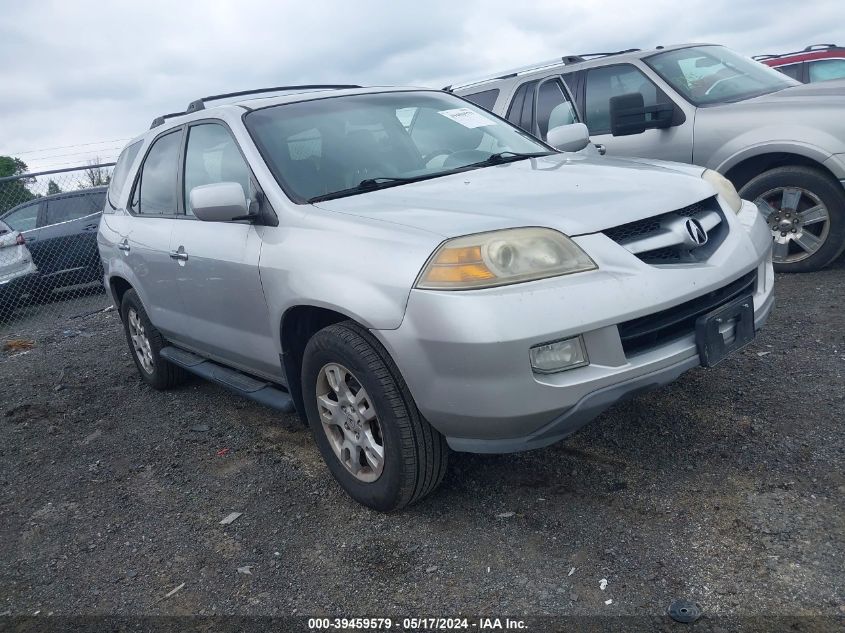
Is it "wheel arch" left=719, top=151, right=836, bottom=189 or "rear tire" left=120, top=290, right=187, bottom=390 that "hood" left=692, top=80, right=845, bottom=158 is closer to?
"wheel arch" left=719, top=151, right=836, bottom=189

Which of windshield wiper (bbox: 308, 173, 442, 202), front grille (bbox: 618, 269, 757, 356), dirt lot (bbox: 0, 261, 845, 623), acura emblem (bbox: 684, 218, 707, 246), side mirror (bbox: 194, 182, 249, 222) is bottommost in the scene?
dirt lot (bbox: 0, 261, 845, 623)

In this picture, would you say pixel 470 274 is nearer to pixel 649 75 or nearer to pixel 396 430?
pixel 396 430

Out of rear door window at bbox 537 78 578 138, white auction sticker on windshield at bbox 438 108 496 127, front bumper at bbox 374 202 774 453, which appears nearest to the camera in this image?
front bumper at bbox 374 202 774 453

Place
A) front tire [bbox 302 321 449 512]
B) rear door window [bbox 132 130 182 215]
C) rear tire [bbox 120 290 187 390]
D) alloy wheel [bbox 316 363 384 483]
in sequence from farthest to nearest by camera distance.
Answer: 1. rear tire [bbox 120 290 187 390]
2. rear door window [bbox 132 130 182 215]
3. alloy wheel [bbox 316 363 384 483]
4. front tire [bbox 302 321 449 512]

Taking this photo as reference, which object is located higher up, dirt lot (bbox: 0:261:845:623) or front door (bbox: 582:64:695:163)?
front door (bbox: 582:64:695:163)

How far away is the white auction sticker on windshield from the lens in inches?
159

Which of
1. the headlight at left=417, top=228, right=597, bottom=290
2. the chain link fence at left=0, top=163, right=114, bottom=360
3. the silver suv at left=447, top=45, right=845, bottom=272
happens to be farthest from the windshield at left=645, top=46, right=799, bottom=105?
the chain link fence at left=0, top=163, right=114, bottom=360

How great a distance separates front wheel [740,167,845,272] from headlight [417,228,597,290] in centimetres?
344

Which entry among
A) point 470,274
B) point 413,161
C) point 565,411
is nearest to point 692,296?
point 565,411

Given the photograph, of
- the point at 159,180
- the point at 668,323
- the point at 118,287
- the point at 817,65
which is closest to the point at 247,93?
the point at 159,180

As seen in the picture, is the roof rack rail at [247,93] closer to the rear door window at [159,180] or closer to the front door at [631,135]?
the rear door window at [159,180]

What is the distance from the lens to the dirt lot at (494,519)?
2477 mm

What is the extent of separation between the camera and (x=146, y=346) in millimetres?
5207

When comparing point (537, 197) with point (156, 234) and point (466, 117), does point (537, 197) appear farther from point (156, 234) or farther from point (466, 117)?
point (156, 234)
